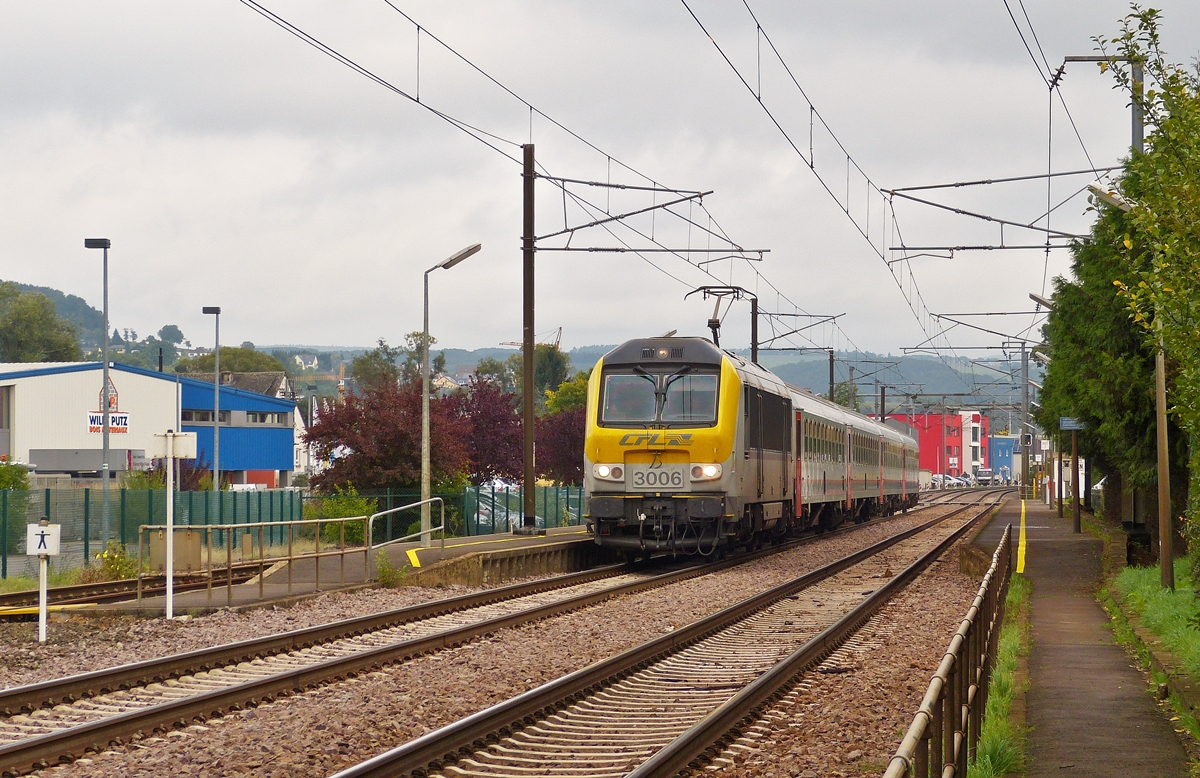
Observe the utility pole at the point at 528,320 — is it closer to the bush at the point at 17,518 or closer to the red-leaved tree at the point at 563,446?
the bush at the point at 17,518

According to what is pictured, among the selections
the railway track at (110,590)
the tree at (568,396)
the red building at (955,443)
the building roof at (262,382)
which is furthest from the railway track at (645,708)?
the red building at (955,443)

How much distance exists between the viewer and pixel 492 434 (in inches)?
1703

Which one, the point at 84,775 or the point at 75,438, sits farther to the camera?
the point at 75,438

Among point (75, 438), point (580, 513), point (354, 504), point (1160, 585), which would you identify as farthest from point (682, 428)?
point (75, 438)

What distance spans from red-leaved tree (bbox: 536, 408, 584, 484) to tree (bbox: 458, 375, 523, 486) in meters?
8.09

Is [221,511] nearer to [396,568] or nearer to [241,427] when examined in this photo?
[396,568]

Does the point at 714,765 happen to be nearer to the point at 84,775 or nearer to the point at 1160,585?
the point at 84,775

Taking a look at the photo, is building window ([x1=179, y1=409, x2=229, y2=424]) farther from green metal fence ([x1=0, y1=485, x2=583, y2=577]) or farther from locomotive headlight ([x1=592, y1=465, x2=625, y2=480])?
locomotive headlight ([x1=592, y1=465, x2=625, y2=480])

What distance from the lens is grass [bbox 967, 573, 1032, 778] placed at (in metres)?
8.19

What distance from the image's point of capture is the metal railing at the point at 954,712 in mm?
5215

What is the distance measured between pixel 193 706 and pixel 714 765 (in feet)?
13.2

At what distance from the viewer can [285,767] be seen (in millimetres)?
8602

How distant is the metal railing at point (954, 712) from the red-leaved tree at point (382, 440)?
2637 cm

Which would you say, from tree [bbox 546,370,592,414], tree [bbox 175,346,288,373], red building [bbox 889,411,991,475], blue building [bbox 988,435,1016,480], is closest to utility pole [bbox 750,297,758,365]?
tree [bbox 546,370,592,414]
